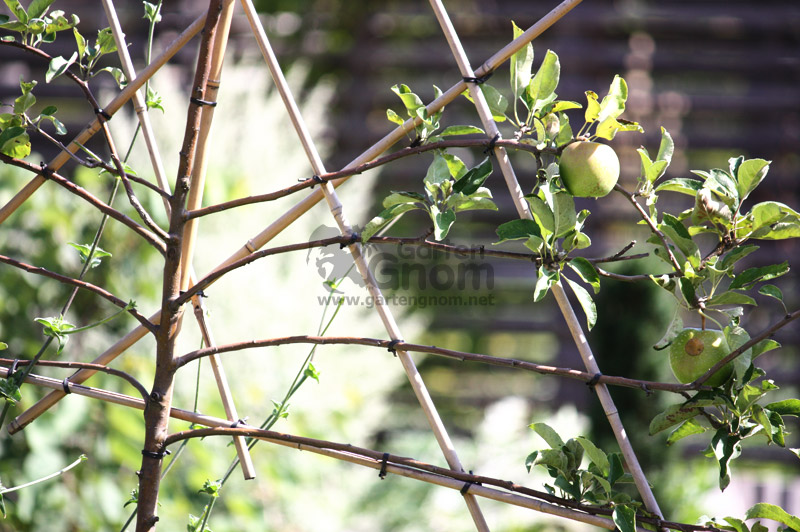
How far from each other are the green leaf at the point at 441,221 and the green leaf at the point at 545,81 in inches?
3.2

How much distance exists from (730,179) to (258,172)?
165 centimetres

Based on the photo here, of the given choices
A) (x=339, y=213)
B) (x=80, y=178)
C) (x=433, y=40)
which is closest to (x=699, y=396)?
(x=339, y=213)

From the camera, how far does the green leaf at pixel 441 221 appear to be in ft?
1.26

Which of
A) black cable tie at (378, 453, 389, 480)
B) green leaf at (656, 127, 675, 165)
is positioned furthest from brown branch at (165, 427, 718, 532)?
green leaf at (656, 127, 675, 165)

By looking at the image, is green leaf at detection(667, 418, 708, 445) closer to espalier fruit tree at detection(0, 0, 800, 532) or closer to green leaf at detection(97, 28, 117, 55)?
espalier fruit tree at detection(0, 0, 800, 532)

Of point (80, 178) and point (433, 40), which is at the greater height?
point (433, 40)

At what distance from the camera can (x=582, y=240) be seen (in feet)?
1.26

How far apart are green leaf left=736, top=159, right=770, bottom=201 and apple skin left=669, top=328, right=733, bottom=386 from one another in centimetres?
9

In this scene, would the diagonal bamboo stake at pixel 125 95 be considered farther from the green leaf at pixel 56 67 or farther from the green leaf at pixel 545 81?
the green leaf at pixel 545 81

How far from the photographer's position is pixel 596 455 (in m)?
0.39

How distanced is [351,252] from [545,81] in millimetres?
155

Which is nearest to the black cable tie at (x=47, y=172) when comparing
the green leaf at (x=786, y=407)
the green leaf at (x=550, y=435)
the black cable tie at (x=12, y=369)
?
the black cable tie at (x=12, y=369)

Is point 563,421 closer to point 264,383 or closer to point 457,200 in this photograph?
point 264,383

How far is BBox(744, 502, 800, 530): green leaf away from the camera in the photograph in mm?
375
